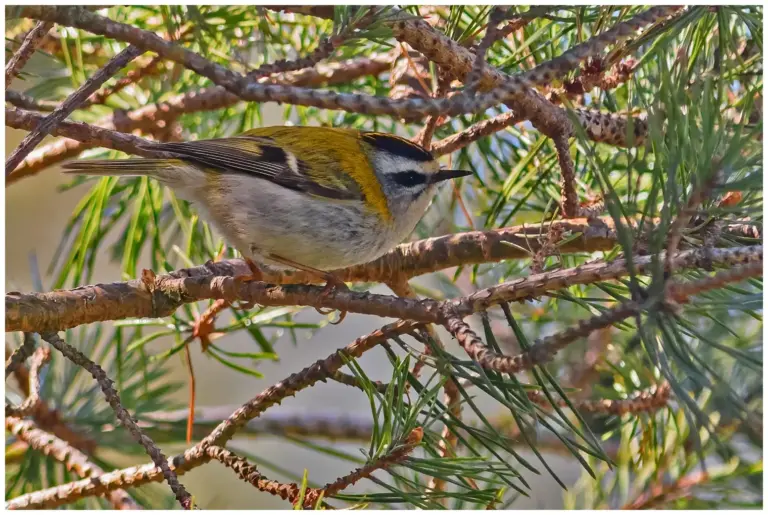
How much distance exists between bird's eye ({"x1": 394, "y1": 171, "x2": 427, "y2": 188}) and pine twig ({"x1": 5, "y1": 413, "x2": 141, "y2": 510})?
0.70 m

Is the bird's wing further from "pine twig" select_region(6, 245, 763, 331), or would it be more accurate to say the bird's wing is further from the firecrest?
"pine twig" select_region(6, 245, 763, 331)

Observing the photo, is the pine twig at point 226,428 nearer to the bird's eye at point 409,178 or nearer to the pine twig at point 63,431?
the pine twig at point 63,431

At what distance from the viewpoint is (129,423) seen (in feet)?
2.64

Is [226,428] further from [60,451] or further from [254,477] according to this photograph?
[60,451]

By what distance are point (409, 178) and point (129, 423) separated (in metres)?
0.72

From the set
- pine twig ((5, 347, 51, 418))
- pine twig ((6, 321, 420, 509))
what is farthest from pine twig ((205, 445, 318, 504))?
pine twig ((5, 347, 51, 418))

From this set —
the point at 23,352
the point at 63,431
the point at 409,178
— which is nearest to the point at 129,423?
the point at 23,352

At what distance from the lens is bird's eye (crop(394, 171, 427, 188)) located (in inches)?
52.9

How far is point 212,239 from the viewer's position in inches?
62.3

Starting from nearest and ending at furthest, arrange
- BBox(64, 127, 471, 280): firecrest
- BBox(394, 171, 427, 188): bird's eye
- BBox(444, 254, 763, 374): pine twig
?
BBox(444, 254, 763, 374): pine twig < BBox(64, 127, 471, 280): firecrest < BBox(394, 171, 427, 188): bird's eye

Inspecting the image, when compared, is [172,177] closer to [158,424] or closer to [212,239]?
[212,239]

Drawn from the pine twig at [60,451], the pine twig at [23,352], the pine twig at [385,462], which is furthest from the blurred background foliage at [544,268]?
the pine twig at [23,352]

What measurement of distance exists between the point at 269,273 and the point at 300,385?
0.54m

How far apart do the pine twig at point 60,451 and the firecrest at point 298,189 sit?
16.2 inches
